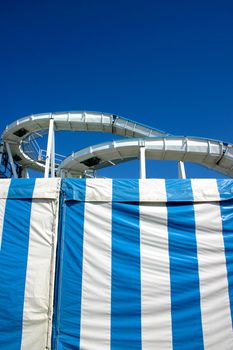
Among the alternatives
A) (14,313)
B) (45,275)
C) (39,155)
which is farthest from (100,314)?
(39,155)

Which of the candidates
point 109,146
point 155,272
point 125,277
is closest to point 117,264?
point 125,277

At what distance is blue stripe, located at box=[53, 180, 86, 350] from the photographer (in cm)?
288

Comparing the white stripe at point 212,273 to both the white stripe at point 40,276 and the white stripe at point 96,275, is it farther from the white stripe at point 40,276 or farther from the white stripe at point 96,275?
the white stripe at point 40,276

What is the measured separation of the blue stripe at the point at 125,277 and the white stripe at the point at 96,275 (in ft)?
0.22

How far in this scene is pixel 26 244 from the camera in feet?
10.5

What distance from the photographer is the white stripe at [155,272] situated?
2885 millimetres

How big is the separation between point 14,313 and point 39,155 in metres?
18.2

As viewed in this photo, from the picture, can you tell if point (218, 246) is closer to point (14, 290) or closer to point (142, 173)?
point (14, 290)

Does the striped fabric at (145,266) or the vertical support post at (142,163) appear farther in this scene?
the vertical support post at (142,163)

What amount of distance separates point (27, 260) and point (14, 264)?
16 centimetres

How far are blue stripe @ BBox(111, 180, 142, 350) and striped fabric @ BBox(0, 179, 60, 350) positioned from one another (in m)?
0.71

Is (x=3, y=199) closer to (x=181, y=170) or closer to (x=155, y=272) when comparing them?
(x=155, y=272)

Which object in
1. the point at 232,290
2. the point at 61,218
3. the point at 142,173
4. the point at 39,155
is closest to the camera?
the point at 232,290

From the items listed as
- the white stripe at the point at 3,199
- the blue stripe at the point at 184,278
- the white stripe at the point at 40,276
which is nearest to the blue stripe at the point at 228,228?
the blue stripe at the point at 184,278
